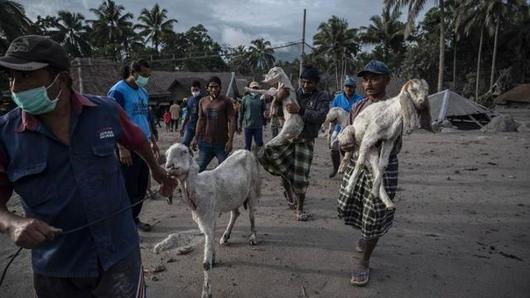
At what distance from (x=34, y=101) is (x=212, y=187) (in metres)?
2.48

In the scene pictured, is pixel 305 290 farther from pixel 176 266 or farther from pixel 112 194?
pixel 112 194

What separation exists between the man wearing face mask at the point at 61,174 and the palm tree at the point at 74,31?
48149 mm

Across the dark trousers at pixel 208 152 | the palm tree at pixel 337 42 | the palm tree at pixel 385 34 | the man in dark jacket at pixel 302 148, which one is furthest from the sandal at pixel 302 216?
the palm tree at pixel 337 42

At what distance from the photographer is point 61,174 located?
1899 mm

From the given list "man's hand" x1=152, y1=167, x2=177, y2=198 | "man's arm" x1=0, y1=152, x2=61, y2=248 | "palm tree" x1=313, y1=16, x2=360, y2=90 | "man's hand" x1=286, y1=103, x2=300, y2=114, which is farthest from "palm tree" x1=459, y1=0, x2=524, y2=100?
"man's arm" x1=0, y1=152, x2=61, y2=248

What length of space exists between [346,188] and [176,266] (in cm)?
196

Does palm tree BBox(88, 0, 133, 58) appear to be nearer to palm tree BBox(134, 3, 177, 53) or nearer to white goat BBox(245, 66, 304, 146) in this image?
palm tree BBox(134, 3, 177, 53)

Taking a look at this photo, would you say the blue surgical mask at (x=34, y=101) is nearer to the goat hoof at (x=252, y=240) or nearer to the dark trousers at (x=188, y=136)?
the goat hoof at (x=252, y=240)

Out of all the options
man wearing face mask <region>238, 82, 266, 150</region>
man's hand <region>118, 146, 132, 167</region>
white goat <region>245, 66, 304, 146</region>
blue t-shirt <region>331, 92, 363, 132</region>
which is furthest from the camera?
man wearing face mask <region>238, 82, 266, 150</region>

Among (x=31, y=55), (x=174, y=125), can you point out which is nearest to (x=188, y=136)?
(x=31, y=55)

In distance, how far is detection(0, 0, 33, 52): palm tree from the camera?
69.6 feet

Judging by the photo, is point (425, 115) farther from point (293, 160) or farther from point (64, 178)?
point (64, 178)

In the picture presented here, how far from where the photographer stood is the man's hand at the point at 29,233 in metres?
1.68

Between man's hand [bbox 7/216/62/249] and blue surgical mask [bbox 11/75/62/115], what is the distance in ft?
1.72
